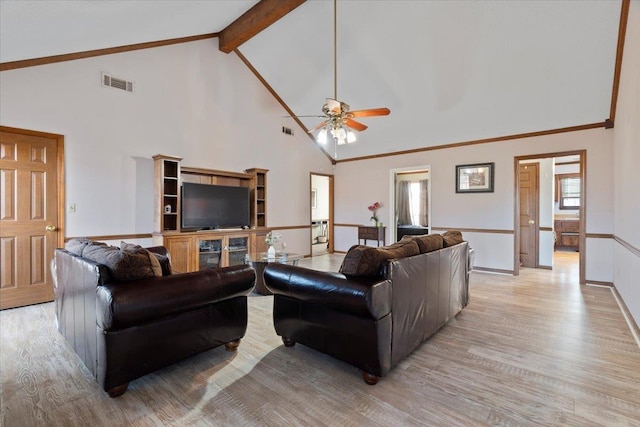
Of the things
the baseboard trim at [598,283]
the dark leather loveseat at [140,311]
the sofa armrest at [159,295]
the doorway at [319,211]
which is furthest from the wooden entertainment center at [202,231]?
the baseboard trim at [598,283]

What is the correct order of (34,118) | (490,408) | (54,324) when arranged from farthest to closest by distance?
1. (34,118)
2. (54,324)
3. (490,408)

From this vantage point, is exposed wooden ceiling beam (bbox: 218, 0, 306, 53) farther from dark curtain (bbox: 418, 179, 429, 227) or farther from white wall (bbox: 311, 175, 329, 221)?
dark curtain (bbox: 418, 179, 429, 227)

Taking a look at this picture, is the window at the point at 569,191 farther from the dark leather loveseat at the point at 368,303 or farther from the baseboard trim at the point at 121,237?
the baseboard trim at the point at 121,237

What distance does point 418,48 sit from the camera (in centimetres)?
437

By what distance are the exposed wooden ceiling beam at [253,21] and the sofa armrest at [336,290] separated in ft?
12.1

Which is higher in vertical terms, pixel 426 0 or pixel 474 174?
pixel 426 0

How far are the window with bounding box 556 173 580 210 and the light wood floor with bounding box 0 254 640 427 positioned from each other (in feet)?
23.8

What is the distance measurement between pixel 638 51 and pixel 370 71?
3252 mm

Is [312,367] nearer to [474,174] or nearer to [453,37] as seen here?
[453,37]

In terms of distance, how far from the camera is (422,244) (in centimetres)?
254

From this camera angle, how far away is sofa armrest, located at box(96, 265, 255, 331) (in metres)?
1.76

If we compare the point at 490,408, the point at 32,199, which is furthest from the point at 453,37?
the point at 32,199

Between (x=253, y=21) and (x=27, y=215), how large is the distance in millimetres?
3980

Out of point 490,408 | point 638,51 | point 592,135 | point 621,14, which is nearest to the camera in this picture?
point 490,408
